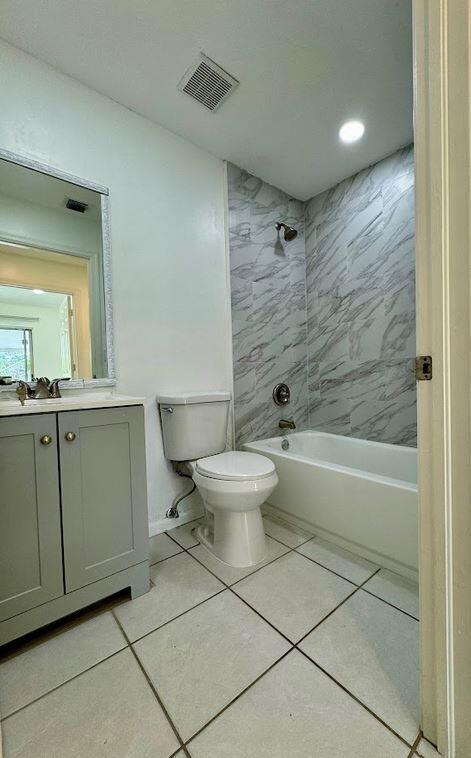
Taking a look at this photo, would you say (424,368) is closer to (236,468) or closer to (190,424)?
(236,468)

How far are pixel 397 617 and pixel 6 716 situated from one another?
1252 millimetres

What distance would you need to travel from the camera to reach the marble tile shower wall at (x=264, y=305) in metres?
2.13

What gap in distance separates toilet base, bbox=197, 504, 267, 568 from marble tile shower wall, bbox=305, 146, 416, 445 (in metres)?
1.20

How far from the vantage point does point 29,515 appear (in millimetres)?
1004

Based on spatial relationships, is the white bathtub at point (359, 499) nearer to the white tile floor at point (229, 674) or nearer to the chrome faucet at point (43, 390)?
the white tile floor at point (229, 674)

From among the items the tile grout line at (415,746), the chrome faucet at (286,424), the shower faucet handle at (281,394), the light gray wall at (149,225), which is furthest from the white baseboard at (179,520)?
the tile grout line at (415,746)

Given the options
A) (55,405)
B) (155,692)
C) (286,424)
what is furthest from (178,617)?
(286,424)

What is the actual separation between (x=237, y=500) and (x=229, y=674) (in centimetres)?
57

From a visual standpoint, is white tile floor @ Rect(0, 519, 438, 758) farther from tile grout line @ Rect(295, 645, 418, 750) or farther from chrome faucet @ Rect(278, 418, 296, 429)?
chrome faucet @ Rect(278, 418, 296, 429)

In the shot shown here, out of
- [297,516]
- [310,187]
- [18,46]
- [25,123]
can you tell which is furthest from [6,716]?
[310,187]

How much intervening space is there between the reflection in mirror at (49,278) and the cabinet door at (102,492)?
463mm

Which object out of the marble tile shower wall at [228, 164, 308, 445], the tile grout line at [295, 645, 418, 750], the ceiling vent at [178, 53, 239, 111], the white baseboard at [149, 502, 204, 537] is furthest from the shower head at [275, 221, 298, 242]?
the tile grout line at [295, 645, 418, 750]

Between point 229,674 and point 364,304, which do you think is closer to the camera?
point 229,674

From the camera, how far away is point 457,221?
2.02ft
